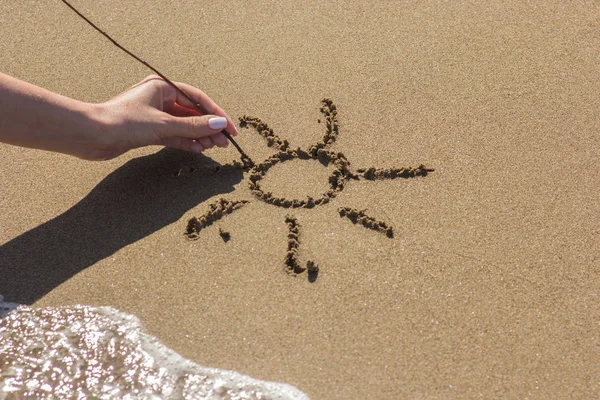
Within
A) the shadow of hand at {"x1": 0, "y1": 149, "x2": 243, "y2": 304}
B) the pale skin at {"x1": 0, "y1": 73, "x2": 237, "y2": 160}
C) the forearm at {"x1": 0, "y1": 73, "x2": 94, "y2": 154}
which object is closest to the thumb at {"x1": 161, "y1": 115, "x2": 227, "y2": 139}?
the pale skin at {"x1": 0, "y1": 73, "x2": 237, "y2": 160}

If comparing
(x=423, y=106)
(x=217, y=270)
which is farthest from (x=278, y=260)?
(x=423, y=106)

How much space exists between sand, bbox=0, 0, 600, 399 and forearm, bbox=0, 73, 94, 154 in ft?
0.75

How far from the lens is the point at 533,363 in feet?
6.75

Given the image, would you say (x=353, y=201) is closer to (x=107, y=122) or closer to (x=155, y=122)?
(x=155, y=122)

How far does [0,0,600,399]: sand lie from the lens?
6.95ft

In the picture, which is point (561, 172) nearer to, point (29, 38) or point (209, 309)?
point (209, 309)

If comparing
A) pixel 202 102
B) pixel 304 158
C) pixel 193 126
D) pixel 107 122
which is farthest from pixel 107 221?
pixel 304 158

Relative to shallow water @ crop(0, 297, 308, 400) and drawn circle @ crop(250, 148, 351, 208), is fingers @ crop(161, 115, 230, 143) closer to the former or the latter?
drawn circle @ crop(250, 148, 351, 208)

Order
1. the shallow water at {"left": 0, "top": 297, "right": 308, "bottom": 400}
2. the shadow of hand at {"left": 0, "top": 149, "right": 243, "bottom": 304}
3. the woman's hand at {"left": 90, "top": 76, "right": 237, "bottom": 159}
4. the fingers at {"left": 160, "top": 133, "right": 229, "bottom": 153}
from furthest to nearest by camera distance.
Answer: the fingers at {"left": 160, "top": 133, "right": 229, "bottom": 153}
the woman's hand at {"left": 90, "top": 76, "right": 237, "bottom": 159}
the shadow of hand at {"left": 0, "top": 149, "right": 243, "bottom": 304}
the shallow water at {"left": 0, "top": 297, "right": 308, "bottom": 400}

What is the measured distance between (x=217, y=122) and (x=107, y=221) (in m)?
0.49

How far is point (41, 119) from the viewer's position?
2.47 metres

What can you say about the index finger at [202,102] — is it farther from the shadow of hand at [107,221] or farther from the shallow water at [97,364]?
the shallow water at [97,364]

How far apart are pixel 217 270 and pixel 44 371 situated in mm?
568

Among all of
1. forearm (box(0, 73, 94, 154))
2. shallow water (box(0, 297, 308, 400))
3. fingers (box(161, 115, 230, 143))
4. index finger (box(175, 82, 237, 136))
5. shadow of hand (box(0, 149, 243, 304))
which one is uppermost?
index finger (box(175, 82, 237, 136))
